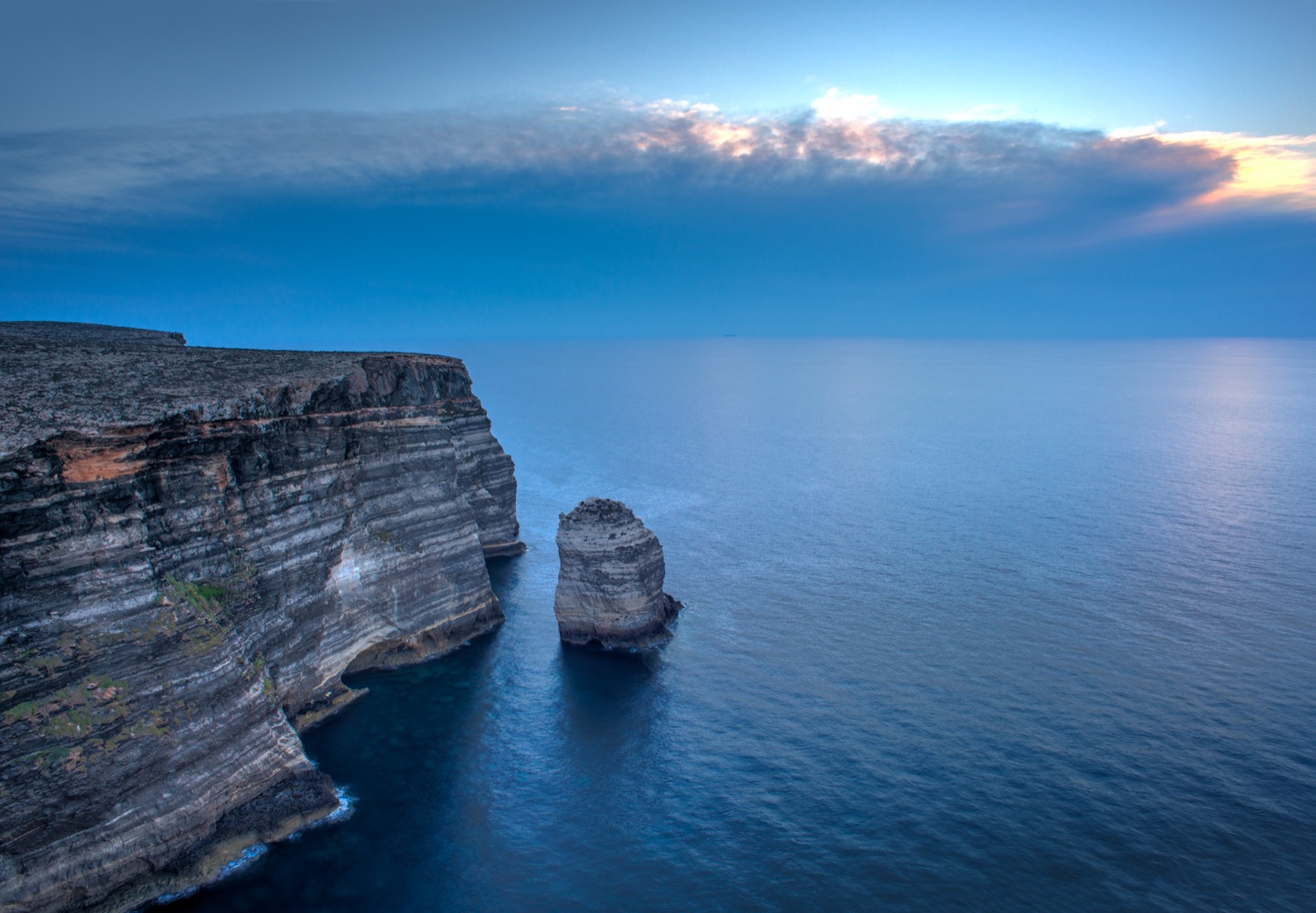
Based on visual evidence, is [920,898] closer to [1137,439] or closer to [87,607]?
[87,607]

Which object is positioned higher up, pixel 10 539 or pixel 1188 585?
pixel 10 539

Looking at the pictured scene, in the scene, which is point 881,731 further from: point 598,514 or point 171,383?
point 171,383

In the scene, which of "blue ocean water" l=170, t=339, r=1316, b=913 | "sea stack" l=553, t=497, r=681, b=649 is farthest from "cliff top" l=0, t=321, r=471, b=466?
"blue ocean water" l=170, t=339, r=1316, b=913

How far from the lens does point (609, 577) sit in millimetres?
42406

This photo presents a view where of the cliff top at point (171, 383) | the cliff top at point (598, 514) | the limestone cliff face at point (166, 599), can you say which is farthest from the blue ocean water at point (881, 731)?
the cliff top at point (171, 383)

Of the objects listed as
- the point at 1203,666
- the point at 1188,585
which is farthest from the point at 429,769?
the point at 1188,585

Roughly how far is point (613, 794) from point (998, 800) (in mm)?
15025

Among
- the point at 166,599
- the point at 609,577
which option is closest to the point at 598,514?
the point at 609,577

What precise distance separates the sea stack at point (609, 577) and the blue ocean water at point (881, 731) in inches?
70.6

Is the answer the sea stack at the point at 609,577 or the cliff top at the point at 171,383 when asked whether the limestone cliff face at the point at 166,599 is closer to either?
the cliff top at the point at 171,383

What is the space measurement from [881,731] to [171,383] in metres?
33.4

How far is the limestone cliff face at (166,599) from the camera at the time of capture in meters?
21.2

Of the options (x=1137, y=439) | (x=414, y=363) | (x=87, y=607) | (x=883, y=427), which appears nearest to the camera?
(x=87, y=607)

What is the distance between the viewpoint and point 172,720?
24047 mm
